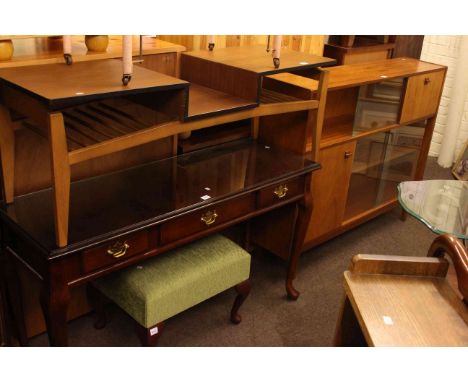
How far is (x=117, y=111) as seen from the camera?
1714 mm

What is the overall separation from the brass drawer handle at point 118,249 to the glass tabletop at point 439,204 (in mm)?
1369

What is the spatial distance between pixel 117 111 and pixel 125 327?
901 millimetres

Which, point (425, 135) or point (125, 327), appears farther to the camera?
point (425, 135)

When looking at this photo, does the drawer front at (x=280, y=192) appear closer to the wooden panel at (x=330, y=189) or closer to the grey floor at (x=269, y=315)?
the wooden panel at (x=330, y=189)

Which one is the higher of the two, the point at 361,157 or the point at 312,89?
the point at 312,89

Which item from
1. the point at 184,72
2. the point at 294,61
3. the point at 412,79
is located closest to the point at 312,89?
the point at 294,61

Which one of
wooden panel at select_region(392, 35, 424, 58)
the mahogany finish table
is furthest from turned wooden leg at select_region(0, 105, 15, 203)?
wooden panel at select_region(392, 35, 424, 58)

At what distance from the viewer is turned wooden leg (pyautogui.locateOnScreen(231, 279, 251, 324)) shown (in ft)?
6.77

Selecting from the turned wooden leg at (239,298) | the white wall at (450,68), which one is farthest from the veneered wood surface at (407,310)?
the white wall at (450,68)

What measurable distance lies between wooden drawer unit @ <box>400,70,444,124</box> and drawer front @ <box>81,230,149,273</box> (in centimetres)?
179

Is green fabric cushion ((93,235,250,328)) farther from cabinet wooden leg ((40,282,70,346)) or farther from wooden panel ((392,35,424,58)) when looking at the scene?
wooden panel ((392,35,424,58))

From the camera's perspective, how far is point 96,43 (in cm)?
167

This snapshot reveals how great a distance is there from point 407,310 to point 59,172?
0.89 metres
